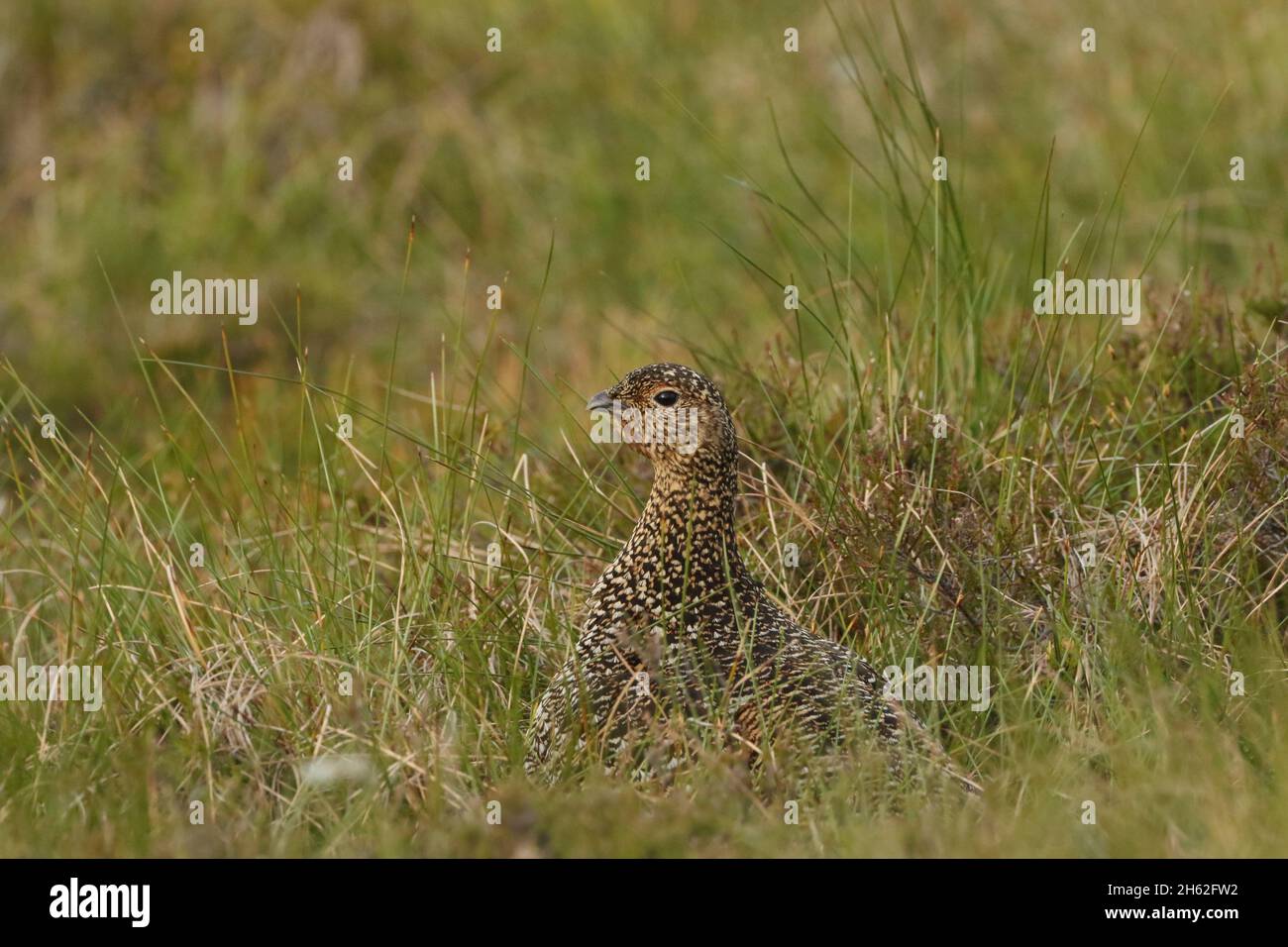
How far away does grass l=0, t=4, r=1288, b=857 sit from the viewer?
4641 millimetres

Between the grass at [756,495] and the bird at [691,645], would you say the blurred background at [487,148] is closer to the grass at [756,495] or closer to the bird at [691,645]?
the grass at [756,495]

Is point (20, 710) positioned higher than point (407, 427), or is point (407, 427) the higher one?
point (407, 427)

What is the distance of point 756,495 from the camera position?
620 centimetres

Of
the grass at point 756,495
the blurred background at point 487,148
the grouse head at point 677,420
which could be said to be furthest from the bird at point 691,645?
the blurred background at point 487,148

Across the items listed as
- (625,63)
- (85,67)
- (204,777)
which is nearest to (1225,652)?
(204,777)

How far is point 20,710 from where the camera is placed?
5.47 meters

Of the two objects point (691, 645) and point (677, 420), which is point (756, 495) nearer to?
point (677, 420)

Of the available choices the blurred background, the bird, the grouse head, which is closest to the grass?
the blurred background

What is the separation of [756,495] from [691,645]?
1.16 metres

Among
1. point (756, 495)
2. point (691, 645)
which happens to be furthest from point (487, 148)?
point (691, 645)

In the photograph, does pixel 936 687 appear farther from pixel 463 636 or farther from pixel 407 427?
pixel 407 427

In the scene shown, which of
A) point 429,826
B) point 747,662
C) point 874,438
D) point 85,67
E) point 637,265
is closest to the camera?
point 429,826

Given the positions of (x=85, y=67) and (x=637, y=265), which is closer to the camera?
(x=637, y=265)

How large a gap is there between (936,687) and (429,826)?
59.5 inches
